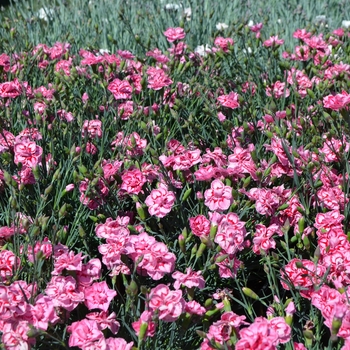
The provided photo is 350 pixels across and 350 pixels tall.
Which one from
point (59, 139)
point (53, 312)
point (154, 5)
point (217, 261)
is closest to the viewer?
point (53, 312)

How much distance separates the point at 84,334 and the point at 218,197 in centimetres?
65

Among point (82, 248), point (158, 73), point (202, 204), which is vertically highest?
point (158, 73)

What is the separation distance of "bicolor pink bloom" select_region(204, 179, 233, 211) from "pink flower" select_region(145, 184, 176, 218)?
116mm

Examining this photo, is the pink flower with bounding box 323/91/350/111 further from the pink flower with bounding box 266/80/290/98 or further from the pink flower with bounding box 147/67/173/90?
the pink flower with bounding box 147/67/173/90

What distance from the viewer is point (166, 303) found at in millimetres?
1500

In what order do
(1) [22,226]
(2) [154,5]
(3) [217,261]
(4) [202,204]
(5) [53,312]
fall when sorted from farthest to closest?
(2) [154,5] → (4) [202,204] → (1) [22,226] → (3) [217,261] → (5) [53,312]

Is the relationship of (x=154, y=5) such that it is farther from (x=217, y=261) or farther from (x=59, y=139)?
(x=217, y=261)

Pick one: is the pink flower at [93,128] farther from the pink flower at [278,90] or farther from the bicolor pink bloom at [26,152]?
the pink flower at [278,90]

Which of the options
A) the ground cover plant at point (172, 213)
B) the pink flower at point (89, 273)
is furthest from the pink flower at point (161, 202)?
the pink flower at point (89, 273)

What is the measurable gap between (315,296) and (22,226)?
897 mm

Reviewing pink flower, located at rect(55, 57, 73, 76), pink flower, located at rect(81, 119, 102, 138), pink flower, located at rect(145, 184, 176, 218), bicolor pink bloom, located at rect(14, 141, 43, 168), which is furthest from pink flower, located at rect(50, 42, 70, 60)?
pink flower, located at rect(145, 184, 176, 218)

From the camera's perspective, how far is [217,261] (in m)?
1.68

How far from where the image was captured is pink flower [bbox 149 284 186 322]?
149 centimetres

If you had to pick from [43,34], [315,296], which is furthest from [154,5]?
[315,296]
